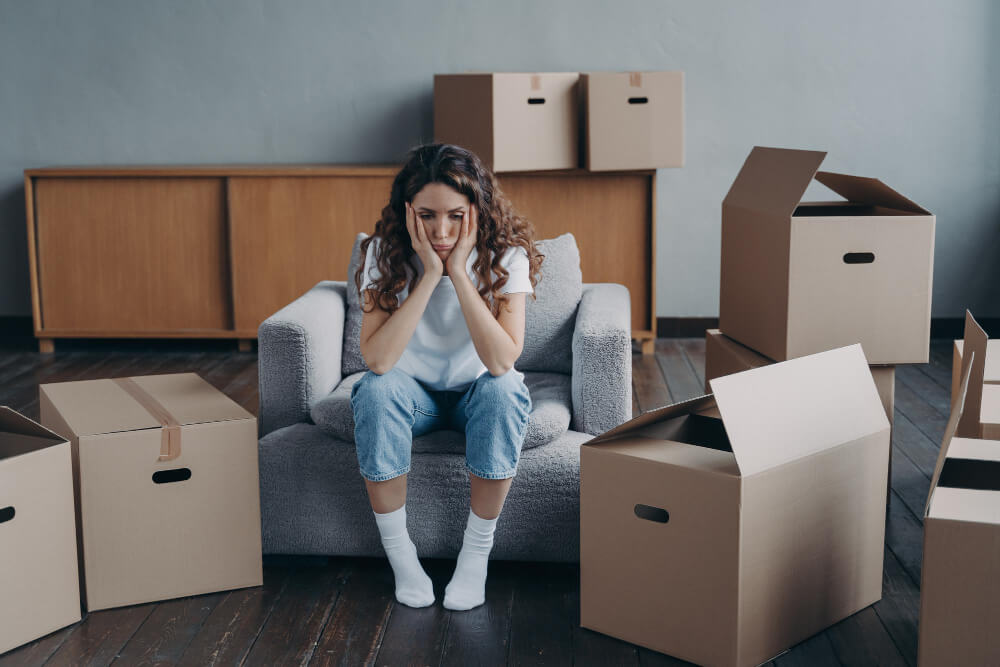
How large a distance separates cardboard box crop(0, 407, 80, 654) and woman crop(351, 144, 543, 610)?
1.79 feet

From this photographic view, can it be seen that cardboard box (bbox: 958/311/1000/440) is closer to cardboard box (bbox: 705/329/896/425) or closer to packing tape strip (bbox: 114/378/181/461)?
cardboard box (bbox: 705/329/896/425)

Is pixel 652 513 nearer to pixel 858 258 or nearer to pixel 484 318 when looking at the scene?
pixel 484 318

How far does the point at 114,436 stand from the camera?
192 centimetres

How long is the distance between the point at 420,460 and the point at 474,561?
0.78 feet

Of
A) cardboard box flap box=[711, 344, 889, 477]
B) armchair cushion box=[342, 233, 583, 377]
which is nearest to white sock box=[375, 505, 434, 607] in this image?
armchair cushion box=[342, 233, 583, 377]

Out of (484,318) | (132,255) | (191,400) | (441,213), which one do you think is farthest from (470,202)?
(132,255)

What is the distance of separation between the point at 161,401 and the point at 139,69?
276 centimetres

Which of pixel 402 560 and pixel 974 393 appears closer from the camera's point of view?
pixel 974 393

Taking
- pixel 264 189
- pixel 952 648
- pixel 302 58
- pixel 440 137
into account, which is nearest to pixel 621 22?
pixel 440 137

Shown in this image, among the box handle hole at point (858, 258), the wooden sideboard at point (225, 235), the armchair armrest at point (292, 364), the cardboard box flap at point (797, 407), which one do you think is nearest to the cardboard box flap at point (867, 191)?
the box handle hole at point (858, 258)

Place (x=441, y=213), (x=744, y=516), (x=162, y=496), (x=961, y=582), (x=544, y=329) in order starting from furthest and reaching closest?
(x=544, y=329) → (x=441, y=213) → (x=162, y=496) → (x=744, y=516) → (x=961, y=582)

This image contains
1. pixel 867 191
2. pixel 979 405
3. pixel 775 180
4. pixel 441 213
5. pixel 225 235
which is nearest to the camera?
pixel 979 405

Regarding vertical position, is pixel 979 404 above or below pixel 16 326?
above

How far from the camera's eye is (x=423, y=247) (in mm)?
2078
